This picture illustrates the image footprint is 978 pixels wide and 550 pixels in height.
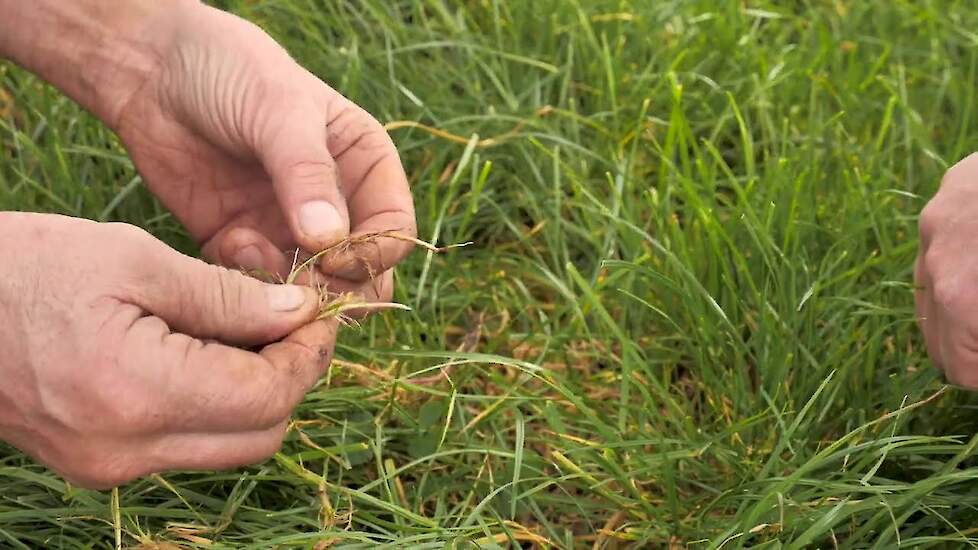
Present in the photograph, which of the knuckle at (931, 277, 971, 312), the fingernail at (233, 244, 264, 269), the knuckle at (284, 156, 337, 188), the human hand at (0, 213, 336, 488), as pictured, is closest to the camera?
the human hand at (0, 213, 336, 488)

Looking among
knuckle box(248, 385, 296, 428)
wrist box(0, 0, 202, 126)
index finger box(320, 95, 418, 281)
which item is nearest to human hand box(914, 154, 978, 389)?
index finger box(320, 95, 418, 281)

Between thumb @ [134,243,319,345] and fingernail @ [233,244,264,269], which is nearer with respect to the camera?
thumb @ [134,243,319,345]

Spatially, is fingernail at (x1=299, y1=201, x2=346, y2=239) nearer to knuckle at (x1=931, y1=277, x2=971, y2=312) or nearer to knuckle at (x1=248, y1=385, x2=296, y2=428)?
knuckle at (x1=248, y1=385, x2=296, y2=428)

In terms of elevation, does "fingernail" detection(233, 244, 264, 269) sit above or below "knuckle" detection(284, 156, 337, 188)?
below

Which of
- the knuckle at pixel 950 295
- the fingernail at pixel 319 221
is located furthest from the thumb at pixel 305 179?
the knuckle at pixel 950 295

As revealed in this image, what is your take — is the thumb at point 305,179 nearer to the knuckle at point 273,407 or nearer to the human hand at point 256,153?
the human hand at point 256,153

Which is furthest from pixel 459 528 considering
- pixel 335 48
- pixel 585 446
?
pixel 335 48

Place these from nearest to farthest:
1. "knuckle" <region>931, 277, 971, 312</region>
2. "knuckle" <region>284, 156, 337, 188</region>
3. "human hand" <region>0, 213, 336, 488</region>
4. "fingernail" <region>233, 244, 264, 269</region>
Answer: "human hand" <region>0, 213, 336, 488</region> < "knuckle" <region>931, 277, 971, 312</region> < "knuckle" <region>284, 156, 337, 188</region> < "fingernail" <region>233, 244, 264, 269</region>
